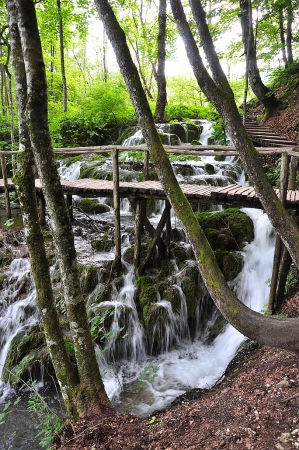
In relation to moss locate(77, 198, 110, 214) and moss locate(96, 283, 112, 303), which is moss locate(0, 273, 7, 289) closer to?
moss locate(96, 283, 112, 303)

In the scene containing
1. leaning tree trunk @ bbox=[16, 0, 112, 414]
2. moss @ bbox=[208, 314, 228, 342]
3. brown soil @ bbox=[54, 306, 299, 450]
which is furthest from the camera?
moss @ bbox=[208, 314, 228, 342]

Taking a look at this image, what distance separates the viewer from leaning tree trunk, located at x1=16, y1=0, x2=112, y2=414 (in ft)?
8.85

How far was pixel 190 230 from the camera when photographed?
303 centimetres

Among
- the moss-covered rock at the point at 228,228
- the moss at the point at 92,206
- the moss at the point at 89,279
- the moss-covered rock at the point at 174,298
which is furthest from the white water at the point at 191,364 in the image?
the moss at the point at 92,206

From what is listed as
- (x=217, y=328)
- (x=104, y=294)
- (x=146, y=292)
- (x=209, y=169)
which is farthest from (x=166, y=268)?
(x=209, y=169)

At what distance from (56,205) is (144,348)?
4.24m

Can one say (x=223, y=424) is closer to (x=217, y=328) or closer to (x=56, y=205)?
(x=56, y=205)

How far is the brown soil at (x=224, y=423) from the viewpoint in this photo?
8.39 ft

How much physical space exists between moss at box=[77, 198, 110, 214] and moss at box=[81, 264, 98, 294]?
12.4 ft

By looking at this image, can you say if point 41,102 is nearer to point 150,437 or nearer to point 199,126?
point 150,437

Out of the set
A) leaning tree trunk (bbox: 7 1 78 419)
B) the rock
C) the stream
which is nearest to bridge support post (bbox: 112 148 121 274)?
the stream

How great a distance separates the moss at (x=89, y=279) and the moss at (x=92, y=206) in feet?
12.4

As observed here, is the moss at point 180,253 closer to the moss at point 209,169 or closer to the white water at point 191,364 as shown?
the white water at point 191,364

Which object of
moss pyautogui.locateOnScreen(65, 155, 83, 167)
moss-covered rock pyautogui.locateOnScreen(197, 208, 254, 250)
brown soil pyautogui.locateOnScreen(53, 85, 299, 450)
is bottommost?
brown soil pyautogui.locateOnScreen(53, 85, 299, 450)
